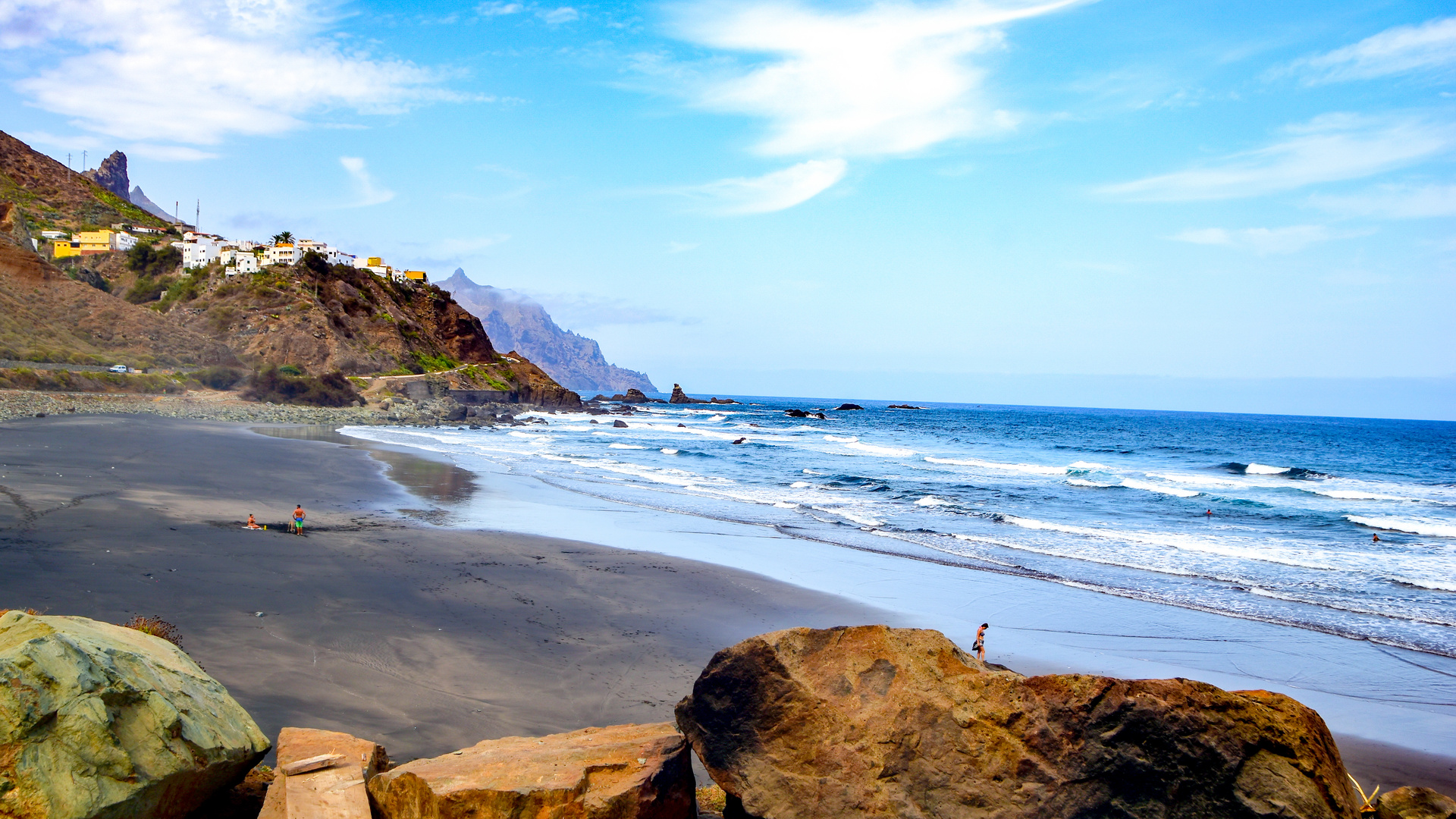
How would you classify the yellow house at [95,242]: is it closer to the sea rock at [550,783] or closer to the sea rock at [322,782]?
the sea rock at [322,782]

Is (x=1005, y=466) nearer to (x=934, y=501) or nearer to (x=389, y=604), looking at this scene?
(x=934, y=501)

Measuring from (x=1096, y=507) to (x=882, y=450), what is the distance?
24417 mm

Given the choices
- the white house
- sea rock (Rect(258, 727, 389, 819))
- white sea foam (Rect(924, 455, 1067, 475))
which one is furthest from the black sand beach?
the white house

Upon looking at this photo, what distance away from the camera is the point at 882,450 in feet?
169

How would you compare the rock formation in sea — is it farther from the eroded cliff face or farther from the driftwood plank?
the driftwood plank

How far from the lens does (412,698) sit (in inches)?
295

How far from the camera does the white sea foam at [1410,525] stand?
23.2 metres

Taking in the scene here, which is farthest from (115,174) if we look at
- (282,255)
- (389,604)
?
(389,604)

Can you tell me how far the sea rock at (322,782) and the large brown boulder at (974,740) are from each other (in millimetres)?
1863

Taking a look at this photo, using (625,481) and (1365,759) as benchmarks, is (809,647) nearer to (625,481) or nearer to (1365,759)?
(1365,759)

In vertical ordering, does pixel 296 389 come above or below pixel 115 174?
below

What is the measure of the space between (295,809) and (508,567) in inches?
401

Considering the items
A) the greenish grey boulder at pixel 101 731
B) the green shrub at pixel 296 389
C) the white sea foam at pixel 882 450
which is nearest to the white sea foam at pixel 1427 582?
the greenish grey boulder at pixel 101 731

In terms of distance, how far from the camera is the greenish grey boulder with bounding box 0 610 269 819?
325 cm
